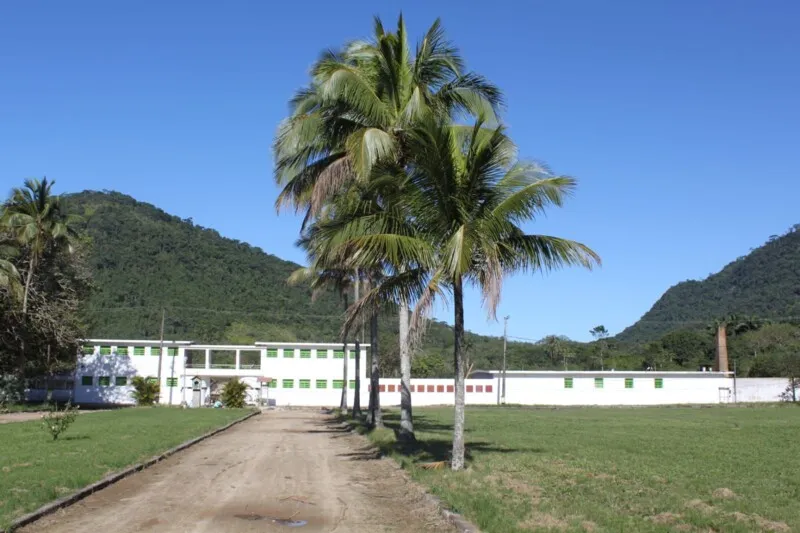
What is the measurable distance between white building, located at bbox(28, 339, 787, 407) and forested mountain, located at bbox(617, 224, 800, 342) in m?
73.5

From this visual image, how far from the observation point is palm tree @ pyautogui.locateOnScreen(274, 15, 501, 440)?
18.6m

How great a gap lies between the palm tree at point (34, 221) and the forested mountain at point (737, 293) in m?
126

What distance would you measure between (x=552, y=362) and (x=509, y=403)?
54094 mm

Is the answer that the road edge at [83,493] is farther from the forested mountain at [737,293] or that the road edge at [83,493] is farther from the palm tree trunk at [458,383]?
the forested mountain at [737,293]

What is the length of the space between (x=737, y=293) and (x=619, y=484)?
6706 inches

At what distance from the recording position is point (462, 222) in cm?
1498

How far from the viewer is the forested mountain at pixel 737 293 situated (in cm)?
15100

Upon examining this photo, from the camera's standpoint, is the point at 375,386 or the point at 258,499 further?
the point at 375,386

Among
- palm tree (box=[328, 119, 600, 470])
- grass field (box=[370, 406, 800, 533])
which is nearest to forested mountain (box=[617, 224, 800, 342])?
grass field (box=[370, 406, 800, 533])

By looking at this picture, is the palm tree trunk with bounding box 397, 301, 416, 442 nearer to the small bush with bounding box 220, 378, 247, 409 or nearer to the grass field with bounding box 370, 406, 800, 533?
the grass field with bounding box 370, 406, 800, 533

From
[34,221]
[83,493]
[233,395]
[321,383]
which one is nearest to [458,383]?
[83,493]

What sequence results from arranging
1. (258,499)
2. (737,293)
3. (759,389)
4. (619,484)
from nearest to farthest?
(258,499) → (619,484) → (759,389) → (737,293)

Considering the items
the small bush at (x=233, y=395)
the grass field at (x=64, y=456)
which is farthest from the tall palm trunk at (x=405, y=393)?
the small bush at (x=233, y=395)

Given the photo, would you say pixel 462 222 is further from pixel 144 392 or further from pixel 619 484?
pixel 144 392
